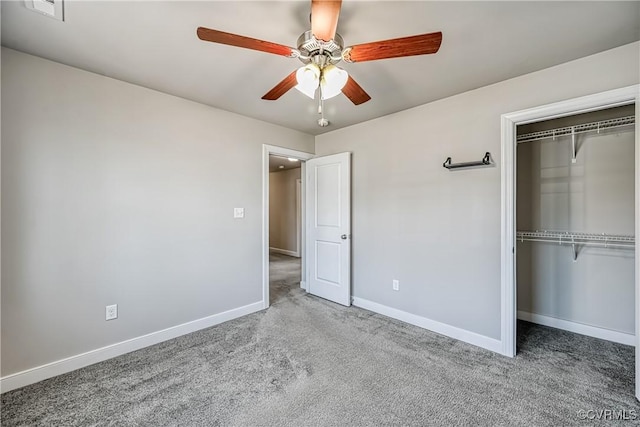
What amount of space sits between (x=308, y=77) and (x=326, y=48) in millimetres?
177

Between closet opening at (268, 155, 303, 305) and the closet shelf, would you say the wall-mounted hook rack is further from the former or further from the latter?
closet opening at (268, 155, 303, 305)

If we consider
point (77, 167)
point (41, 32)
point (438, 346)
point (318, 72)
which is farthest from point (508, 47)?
point (77, 167)

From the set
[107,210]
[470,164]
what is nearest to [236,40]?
[107,210]

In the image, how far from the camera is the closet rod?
7.97 ft

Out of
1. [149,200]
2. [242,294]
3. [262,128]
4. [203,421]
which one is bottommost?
[203,421]

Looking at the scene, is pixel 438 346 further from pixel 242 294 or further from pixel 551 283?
pixel 242 294

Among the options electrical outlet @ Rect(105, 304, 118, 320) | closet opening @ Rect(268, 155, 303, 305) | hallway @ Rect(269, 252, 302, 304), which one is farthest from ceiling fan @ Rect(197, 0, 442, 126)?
closet opening @ Rect(268, 155, 303, 305)

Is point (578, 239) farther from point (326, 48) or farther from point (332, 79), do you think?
point (326, 48)

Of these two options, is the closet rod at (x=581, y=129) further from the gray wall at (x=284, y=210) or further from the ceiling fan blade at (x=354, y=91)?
the gray wall at (x=284, y=210)

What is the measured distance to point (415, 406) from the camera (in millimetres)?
1771

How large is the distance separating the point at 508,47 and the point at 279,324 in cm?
315

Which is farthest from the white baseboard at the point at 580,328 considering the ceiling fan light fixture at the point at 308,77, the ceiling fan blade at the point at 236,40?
the ceiling fan blade at the point at 236,40

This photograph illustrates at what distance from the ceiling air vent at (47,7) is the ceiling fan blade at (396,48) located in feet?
5.40

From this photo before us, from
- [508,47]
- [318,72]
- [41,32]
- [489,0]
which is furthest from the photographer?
[508,47]
